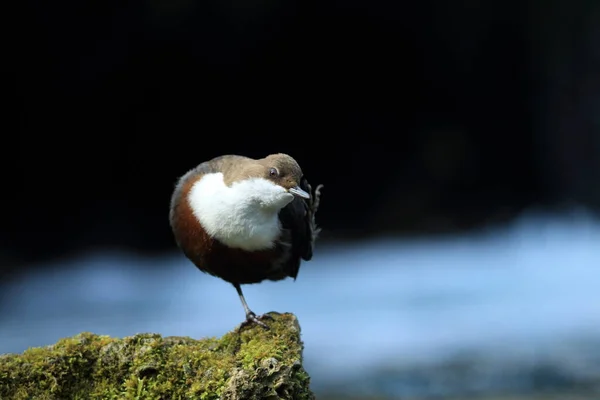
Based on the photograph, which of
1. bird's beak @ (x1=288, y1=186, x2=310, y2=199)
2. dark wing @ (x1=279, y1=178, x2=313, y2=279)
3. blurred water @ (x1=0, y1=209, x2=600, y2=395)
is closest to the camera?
bird's beak @ (x1=288, y1=186, x2=310, y2=199)

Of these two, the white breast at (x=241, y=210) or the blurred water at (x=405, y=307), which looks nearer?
the white breast at (x=241, y=210)

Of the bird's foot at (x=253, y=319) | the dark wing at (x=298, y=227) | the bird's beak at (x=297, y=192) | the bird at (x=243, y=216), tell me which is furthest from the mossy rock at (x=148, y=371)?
the dark wing at (x=298, y=227)

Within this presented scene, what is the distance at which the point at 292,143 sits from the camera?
8.91 metres

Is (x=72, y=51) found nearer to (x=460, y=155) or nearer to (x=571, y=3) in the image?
(x=460, y=155)

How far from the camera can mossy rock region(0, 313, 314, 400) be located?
2.82 m

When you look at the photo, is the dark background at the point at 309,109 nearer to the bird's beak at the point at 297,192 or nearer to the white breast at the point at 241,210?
the white breast at the point at 241,210

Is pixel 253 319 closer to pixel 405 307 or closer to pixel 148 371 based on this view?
pixel 148 371

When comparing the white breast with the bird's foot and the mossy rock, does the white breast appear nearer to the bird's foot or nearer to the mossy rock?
the bird's foot

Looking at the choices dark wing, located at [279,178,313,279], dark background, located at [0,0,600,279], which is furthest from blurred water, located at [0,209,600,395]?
dark wing, located at [279,178,313,279]

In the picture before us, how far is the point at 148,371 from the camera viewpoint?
2936mm

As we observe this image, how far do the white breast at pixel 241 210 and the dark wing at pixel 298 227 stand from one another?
153mm

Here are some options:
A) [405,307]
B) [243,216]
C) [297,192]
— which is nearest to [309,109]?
[405,307]

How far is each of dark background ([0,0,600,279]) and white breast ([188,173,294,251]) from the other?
16.3ft

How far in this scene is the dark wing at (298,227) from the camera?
368 centimetres
